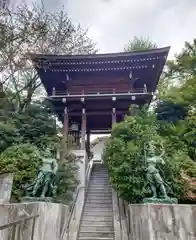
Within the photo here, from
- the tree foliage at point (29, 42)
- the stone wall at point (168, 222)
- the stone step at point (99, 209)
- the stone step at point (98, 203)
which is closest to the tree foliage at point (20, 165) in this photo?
the stone step at point (99, 209)

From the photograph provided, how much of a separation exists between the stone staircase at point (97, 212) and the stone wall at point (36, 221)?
169cm

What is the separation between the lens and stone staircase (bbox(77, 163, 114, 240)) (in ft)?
22.0

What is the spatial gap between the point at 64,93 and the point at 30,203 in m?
8.16

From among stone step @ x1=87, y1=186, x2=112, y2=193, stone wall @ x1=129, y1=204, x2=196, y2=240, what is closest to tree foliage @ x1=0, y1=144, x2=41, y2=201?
stone step @ x1=87, y1=186, x2=112, y2=193

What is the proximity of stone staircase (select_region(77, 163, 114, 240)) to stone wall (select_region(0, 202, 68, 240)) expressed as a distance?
1.69 metres

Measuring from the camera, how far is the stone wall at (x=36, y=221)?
4738 millimetres

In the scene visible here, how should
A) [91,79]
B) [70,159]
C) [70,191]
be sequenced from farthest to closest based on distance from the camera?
[91,79]
[70,159]
[70,191]

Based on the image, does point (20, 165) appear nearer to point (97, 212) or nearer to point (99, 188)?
point (97, 212)

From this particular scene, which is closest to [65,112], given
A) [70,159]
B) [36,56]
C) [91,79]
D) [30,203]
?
[91,79]

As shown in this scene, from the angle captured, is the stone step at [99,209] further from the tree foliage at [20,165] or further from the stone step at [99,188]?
the tree foliage at [20,165]

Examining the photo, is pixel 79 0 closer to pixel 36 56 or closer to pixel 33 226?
pixel 36 56

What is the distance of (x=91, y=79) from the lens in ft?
43.0

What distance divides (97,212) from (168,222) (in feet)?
12.2

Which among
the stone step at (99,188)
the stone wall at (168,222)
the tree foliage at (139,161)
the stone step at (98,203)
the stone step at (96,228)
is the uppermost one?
the tree foliage at (139,161)
